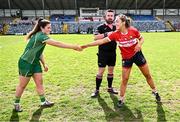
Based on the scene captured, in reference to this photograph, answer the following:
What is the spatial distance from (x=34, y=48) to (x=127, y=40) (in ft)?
7.00

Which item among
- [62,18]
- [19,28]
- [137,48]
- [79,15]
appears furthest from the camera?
[79,15]

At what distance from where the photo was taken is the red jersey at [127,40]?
6906mm

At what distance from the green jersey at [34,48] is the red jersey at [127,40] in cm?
163

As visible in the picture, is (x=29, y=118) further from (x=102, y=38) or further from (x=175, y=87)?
(x=175, y=87)

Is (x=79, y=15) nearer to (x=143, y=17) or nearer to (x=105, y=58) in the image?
(x=143, y=17)

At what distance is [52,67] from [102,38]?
607 cm

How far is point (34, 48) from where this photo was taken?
6.68 metres

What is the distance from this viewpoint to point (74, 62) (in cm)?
1502

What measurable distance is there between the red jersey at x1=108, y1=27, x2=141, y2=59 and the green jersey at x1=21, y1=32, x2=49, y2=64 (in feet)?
5.35

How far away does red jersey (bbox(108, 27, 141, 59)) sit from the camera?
6.91 meters

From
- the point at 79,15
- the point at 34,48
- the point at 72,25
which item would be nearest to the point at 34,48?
the point at 34,48

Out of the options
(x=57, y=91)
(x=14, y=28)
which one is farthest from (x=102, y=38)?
(x=14, y=28)

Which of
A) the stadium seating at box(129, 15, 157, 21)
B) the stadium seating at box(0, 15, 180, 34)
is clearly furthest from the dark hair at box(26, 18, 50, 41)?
the stadium seating at box(129, 15, 157, 21)

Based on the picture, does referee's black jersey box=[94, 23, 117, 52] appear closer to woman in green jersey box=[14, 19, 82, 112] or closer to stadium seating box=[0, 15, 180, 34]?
woman in green jersey box=[14, 19, 82, 112]
